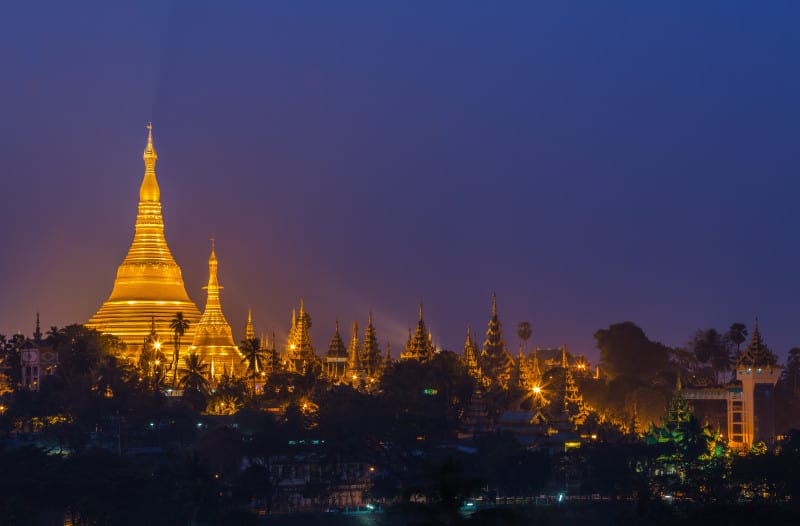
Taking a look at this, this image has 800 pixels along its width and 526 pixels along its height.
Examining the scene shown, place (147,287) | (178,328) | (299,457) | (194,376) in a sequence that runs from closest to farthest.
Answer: (299,457)
(194,376)
(178,328)
(147,287)

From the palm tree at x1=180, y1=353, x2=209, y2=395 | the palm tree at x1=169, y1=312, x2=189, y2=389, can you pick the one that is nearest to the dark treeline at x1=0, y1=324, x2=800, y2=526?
the palm tree at x1=180, y1=353, x2=209, y2=395

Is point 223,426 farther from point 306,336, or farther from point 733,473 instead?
point 306,336

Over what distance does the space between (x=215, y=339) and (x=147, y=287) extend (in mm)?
11071

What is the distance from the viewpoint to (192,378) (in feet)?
542

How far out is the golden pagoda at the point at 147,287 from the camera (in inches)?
7343

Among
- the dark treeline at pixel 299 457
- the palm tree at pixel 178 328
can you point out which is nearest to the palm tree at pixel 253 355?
the palm tree at pixel 178 328

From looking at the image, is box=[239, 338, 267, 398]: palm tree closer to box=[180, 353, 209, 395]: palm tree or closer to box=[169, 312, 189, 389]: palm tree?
box=[180, 353, 209, 395]: palm tree

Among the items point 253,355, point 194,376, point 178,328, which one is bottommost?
point 194,376

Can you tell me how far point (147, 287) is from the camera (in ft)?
625

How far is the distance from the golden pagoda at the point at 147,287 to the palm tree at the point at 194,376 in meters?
13.1

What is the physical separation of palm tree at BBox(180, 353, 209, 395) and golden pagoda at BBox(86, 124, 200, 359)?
43.0 ft

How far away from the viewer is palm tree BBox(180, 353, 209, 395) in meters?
165

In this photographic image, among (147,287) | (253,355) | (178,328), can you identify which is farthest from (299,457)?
(147,287)

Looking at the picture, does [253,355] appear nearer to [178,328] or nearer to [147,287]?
[178,328]
